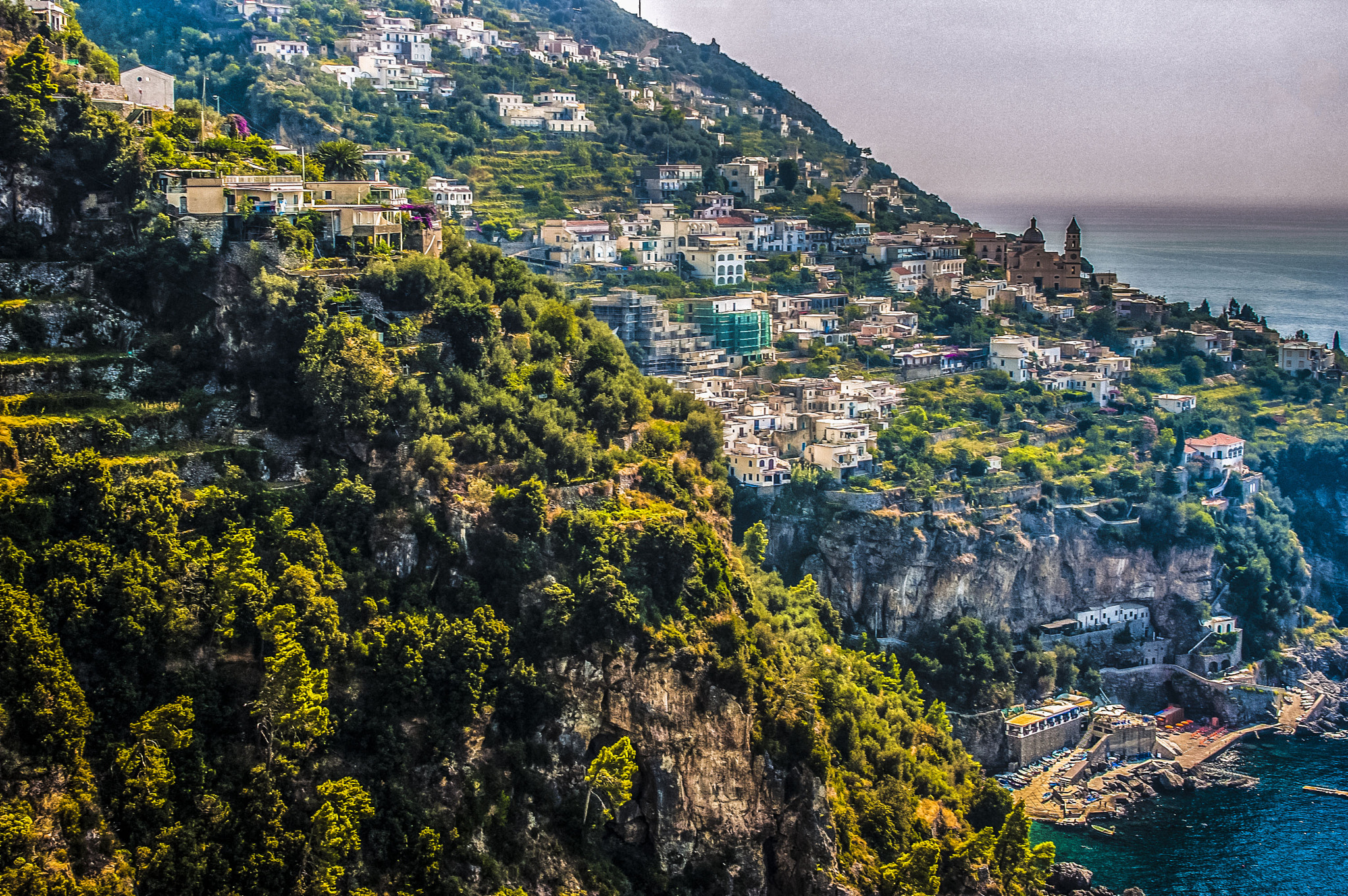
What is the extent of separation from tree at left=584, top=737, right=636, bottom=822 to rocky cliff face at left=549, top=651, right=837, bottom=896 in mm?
495

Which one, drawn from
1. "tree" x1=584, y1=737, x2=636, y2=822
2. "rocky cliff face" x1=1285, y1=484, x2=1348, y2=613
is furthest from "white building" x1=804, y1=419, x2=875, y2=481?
"tree" x1=584, y1=737, x2=636, y2=822

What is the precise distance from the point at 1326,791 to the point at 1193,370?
68.3 feet

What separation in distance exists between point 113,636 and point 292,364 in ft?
23.7

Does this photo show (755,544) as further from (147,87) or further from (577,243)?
(147,87)

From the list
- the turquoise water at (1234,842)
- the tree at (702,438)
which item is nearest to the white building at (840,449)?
the tree at (702,438)

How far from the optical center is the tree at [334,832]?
76.3 feet

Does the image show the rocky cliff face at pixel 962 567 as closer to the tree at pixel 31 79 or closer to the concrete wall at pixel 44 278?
the concrete wall at pixel 44 278

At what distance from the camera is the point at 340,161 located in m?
36.7

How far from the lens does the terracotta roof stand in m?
48.4

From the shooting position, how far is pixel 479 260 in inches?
1367

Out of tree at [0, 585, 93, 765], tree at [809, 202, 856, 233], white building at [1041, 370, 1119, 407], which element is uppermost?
tree at [809, 202, 856, 233]

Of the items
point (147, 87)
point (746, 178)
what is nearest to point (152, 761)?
point (147, 87)

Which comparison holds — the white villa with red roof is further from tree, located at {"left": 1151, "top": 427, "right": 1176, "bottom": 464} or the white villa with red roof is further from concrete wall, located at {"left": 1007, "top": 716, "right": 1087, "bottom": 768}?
concrete wall, located at {"left": 1007, "top": 716, "right": 1087, "bottom": 768}

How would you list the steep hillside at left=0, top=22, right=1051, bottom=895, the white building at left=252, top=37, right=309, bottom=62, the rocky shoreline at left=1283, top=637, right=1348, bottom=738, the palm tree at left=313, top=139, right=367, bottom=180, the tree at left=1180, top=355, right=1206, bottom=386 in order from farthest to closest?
1. the white building at left=252, top=37, right=309, bottom=62
2. the tree at left=1180, top=355, right=1206, bottom=386
3. the rocky shoreline at left=1283, top=637, right=1348, bottom=738
4. the palm tree at left=313, top=139, right=367, bottom=180
5. the steep hillside at left=0, top=22, right=1051, bottom=895
